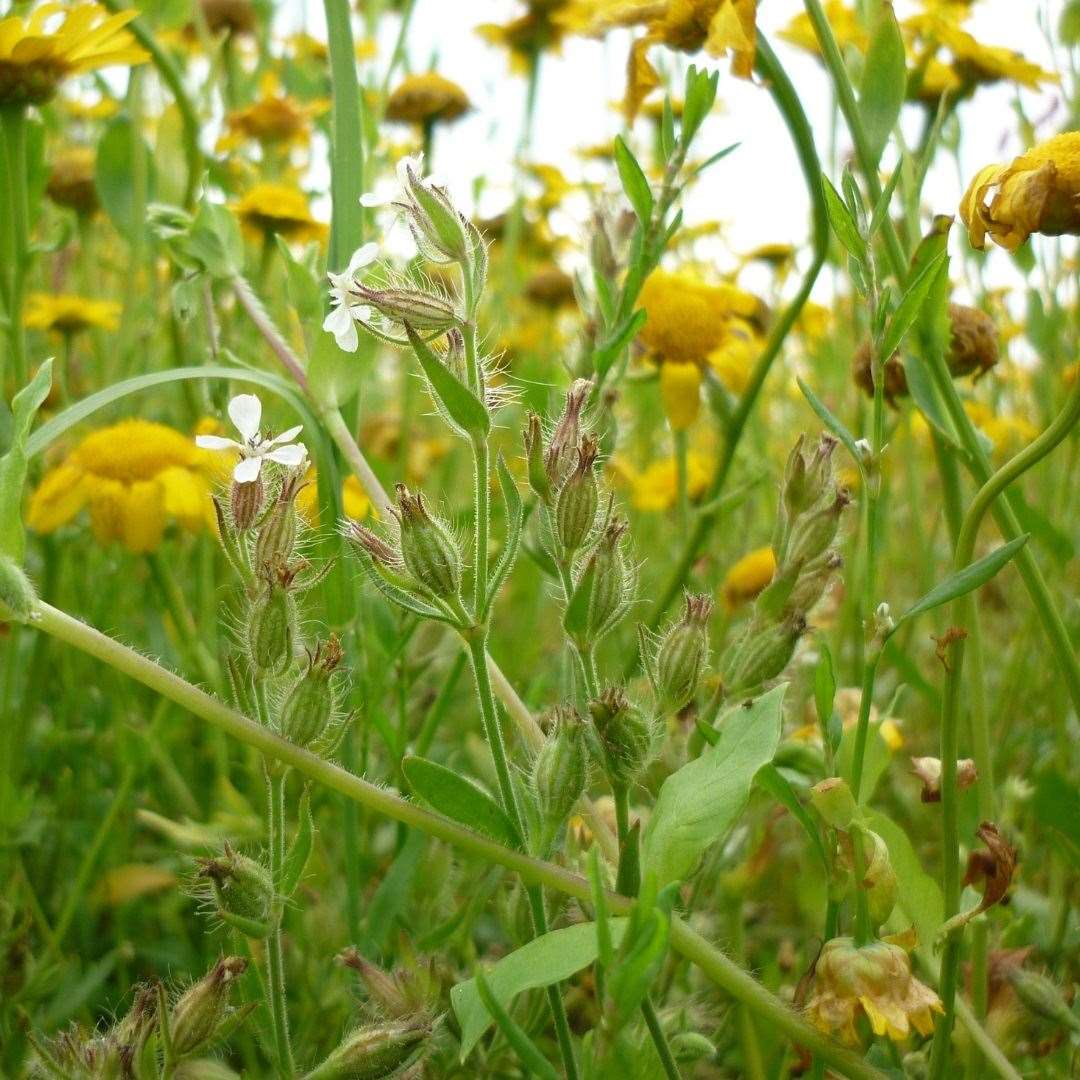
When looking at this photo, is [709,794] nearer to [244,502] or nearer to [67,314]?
[244,502]

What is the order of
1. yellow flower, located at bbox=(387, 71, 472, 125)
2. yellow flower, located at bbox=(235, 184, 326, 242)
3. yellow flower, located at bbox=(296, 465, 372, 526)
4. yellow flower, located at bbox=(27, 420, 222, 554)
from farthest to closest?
yellow flower, located at bbox=(387, 71, 472, 125) → yellow flower, located at bbox=(235, 184, 326, 242) → yellow flower, located at bbox=(27, 420, 222, 554) → yellow flower, located at bbox=(296, 465, 372, 526)

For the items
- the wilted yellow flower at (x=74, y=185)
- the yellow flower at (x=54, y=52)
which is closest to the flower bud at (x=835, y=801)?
the yellow flower at (x=54, y=52)

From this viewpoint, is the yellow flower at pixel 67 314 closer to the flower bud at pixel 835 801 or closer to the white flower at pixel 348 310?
the white flower at pixel 348 310

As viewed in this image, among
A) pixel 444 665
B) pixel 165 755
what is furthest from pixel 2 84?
pixel 444 665

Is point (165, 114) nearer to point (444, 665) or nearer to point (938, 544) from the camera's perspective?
point (444, 665)

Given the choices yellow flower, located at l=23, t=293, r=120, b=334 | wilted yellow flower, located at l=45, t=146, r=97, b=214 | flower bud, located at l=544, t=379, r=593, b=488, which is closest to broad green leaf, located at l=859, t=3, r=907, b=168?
flower bud, located at l=544, t=379, r=593, b=488

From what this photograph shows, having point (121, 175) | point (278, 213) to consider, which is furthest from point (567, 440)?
point (278, 213)

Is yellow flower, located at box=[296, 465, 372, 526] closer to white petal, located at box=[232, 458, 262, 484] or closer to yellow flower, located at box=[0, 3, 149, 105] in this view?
white petal, located at box=[232, 458, 262, 484]
